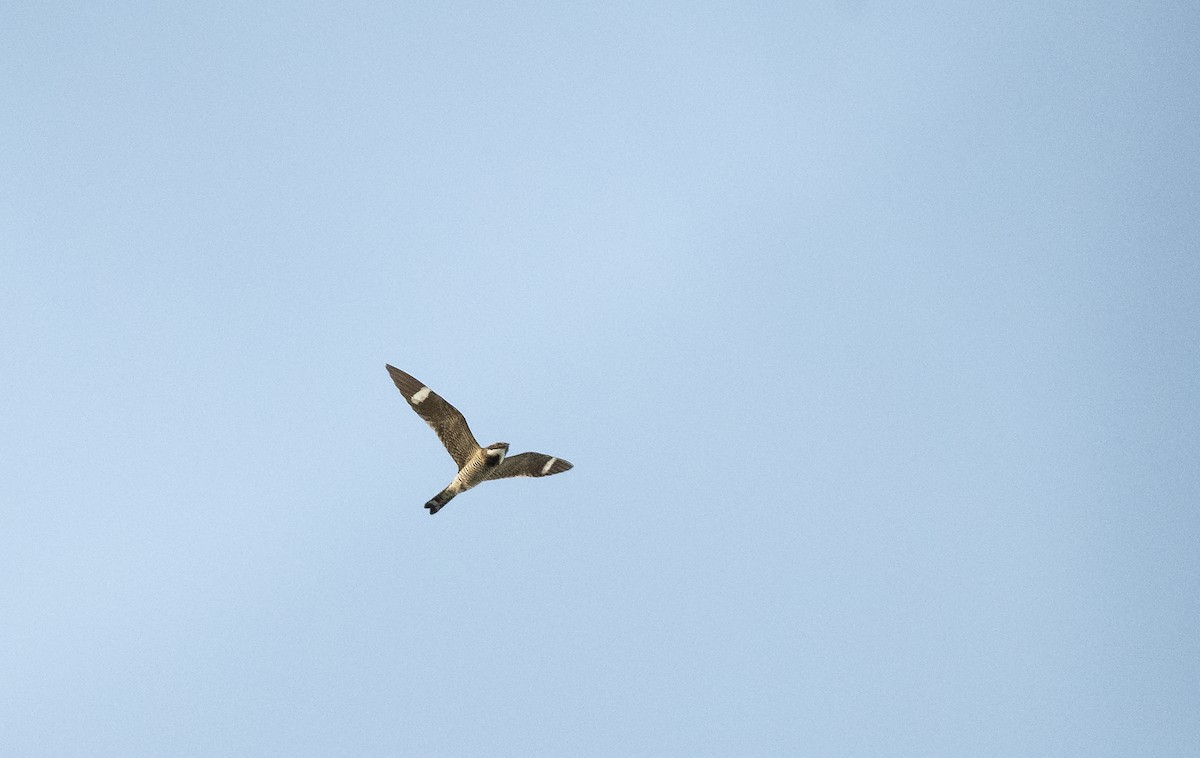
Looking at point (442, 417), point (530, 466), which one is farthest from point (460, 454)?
point (530, 466)

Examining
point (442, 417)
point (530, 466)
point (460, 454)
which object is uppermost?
point (442, 417)

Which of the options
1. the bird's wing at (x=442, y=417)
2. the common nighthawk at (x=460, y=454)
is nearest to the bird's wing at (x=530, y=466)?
the common nighthawk at (x=460, y=454)

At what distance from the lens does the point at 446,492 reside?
26578 millimetres

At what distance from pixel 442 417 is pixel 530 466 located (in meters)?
3.15

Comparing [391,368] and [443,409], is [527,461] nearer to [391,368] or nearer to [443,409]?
[443,409]

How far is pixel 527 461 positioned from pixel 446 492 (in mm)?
2735

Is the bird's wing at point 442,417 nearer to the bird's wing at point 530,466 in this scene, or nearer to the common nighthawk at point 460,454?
the common nighthawk at point 460,454

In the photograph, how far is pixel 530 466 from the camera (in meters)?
26.8

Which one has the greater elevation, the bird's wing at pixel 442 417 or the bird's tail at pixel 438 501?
the bird's wing at pixel 442 417

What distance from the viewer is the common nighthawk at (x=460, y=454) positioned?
2597cm

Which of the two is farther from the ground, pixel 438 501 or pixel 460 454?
pixel 460 454

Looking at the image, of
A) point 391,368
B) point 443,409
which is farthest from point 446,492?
point 391,368

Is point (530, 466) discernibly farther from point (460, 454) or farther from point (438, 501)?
point (438, 501)

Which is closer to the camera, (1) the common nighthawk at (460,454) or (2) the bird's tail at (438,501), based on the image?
(1) the common nighthawk at (460,454)
